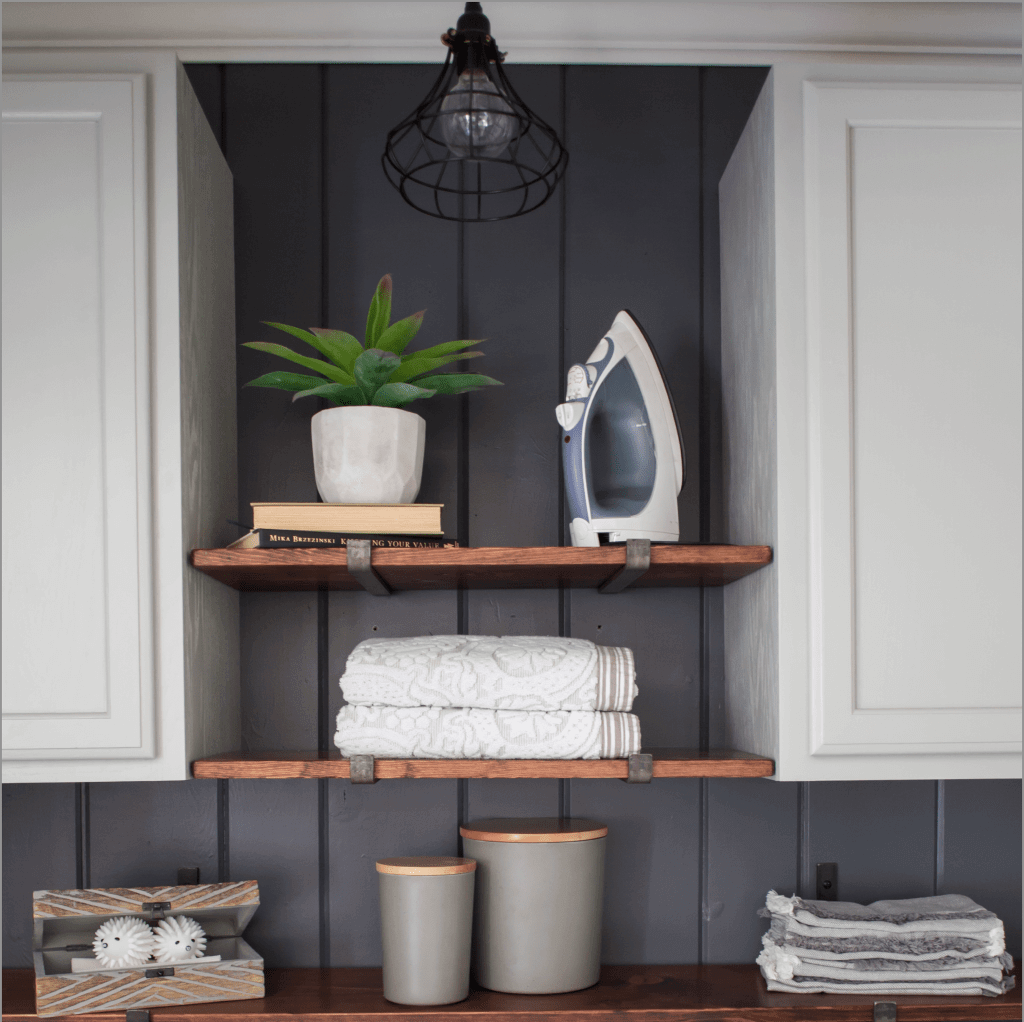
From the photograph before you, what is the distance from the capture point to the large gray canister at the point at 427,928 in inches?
47.8

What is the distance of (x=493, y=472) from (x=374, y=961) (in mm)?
713

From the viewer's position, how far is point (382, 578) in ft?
4.31

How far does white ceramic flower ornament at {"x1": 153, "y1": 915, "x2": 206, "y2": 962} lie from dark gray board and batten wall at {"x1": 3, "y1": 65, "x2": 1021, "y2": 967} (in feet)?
0.53

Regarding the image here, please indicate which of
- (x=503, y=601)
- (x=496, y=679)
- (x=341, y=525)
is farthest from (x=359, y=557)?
(x=503, y=601)

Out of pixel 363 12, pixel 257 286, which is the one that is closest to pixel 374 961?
pixel 257 286

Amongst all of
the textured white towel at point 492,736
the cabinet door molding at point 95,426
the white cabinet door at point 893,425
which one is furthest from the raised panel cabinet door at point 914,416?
the cabinet door molding at point 95,426

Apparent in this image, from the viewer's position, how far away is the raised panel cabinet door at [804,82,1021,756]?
46.3 inches

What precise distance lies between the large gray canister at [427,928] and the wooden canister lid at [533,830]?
0.18 feet

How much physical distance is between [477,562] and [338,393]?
0.94 ft

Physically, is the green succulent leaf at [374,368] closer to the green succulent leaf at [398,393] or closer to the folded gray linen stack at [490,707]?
the green succulent leaf at [398,393]

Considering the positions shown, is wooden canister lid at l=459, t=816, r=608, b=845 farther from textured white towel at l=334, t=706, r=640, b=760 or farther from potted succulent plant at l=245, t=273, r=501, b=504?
potted succulent plant at l=245, t=273, r=501, b=504

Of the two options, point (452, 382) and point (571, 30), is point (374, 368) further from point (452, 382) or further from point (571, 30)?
point (571, 30)

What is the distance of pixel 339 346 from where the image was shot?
1.26 metres

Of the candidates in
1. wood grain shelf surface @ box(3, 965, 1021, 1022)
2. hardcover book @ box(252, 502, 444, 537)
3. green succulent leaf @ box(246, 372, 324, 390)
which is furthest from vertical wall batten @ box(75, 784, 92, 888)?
green succulent leaf @ box(246, 372, 324, 390)
